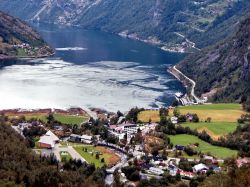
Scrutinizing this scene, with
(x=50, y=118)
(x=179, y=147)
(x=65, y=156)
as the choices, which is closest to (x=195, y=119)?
(x=179, y=147)

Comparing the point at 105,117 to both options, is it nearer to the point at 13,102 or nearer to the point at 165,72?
the point at 13,102

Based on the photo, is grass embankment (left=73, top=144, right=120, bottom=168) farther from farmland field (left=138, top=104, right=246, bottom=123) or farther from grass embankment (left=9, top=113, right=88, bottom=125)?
farmland field (left=138, top=104, right=246, bottom=123)

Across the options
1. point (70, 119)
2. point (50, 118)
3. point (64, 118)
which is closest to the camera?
point (50, 118)

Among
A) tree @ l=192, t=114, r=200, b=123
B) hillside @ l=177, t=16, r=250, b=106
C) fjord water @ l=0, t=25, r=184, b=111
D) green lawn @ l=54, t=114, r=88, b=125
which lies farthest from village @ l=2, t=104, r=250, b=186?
hillside @ l=177, t=16, r=250, b=106

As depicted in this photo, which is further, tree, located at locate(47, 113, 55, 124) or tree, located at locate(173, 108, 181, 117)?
tree, located at locate(173, 108, 181, 117)

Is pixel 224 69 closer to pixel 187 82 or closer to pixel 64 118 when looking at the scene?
pixel 187 82

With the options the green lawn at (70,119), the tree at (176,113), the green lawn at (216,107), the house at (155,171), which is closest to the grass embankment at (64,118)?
the green lawn at (70,119)

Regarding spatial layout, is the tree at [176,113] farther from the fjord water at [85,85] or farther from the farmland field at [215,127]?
the fjord water at [85,85]
